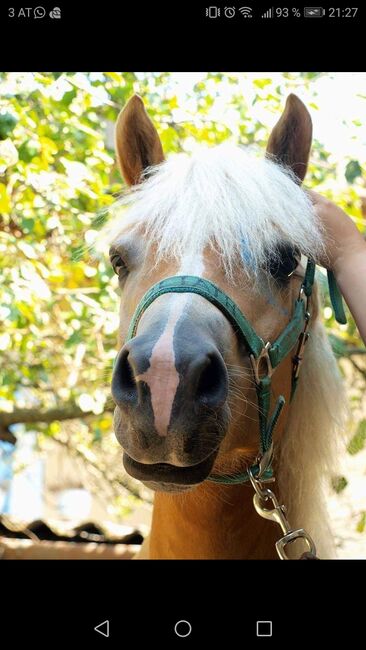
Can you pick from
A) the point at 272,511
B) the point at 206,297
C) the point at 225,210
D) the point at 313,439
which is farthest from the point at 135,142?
the point at 272,511

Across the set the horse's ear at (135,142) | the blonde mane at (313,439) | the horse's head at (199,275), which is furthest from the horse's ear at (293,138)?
the blonde mane at (313,439)

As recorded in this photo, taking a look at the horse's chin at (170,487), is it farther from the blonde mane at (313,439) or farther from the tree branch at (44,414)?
the tree branch at (44,414)

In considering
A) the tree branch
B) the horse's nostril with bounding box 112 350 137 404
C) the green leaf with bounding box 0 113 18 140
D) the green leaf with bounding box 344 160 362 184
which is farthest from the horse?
the tree branch

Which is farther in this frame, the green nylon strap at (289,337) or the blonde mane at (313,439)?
the blonde mane at (313,439)

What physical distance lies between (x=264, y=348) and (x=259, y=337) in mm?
33

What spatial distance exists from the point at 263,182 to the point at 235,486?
0.88 meters

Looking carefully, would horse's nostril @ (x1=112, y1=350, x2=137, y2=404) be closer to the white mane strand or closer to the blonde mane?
the white mane strand

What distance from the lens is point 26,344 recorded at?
3.80 m

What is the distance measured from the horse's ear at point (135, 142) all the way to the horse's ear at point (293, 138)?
1.26 ft

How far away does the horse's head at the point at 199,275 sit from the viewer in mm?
1486

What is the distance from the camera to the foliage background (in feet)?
9.73
